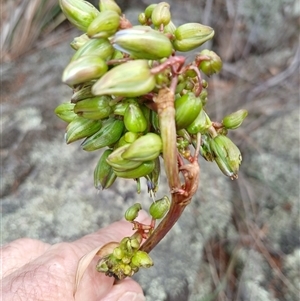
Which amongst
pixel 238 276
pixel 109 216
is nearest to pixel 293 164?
pixel 238 276

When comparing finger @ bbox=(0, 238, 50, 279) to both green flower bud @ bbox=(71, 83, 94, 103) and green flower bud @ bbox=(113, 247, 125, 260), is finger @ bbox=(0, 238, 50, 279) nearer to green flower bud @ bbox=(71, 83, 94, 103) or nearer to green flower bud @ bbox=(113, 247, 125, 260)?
green flower bud @ bbox=(113, 247, 125, 260)

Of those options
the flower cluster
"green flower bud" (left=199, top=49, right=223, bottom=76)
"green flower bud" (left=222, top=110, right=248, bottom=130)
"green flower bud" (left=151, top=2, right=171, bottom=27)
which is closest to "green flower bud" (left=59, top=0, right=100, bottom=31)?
the flower cluster

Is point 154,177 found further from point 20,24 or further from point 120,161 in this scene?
point 20,24

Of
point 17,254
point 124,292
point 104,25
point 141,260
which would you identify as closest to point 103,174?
point 141,260

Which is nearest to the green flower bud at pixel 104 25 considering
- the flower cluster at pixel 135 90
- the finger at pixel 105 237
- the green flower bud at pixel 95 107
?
the flower cluster at pixel 135 90

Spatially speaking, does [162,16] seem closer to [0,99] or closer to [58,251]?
[58,251]
